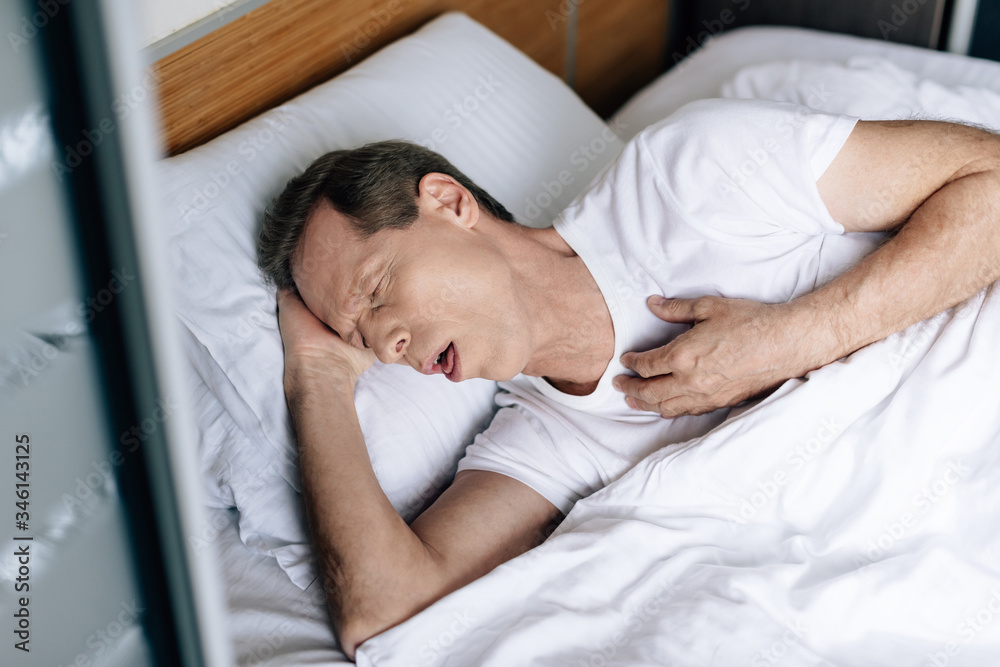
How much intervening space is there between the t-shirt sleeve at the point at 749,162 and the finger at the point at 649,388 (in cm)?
25

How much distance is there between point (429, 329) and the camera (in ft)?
3.78

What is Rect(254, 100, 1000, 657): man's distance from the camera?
45.4 inches

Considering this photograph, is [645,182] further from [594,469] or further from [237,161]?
[237,161]

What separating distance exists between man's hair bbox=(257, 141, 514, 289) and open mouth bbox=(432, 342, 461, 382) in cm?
19

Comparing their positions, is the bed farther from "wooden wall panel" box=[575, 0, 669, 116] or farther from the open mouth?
"wooden wall panel" box=[575, 0, 669, 116]

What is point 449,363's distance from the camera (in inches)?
47.3

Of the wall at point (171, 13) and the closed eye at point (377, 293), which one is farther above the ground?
the wall at point (171, 13)

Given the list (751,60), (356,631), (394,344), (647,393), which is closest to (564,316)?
(647,393)

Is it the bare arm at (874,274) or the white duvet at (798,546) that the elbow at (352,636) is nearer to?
the white duvet at (798,546)

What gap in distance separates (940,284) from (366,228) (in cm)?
81

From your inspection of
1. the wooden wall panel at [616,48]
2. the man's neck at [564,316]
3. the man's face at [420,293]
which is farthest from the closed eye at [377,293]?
the wooden wall panel at [616,48]

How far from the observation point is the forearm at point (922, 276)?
1.15 meters

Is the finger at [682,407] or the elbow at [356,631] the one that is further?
the finger at [682,407]

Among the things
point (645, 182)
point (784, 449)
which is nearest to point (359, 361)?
point (645, 182)
